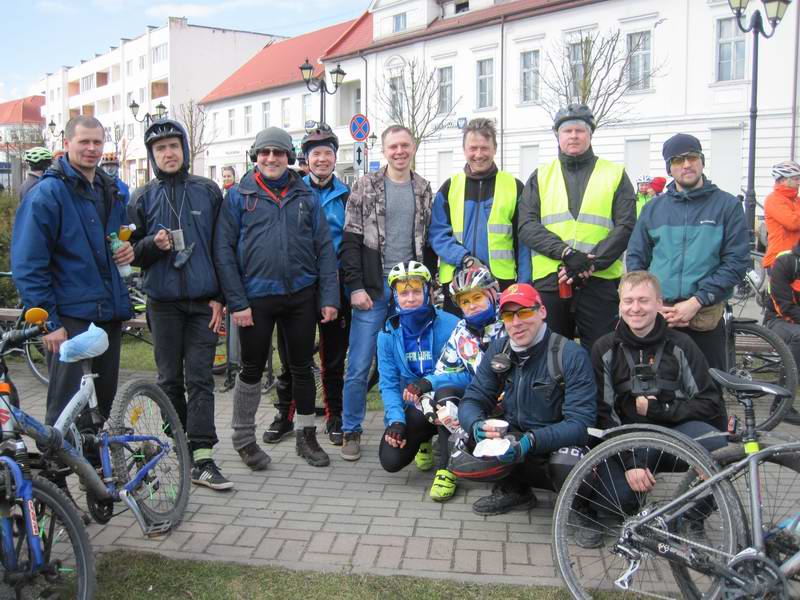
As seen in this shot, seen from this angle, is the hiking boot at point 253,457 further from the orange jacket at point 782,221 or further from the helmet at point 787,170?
the helmet at point 787,170

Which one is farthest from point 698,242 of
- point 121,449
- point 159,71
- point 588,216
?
point 159,71

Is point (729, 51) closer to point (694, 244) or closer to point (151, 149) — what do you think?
point (694, 244)

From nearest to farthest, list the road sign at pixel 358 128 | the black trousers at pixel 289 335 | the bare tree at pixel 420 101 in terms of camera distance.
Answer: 1. the black trousers at pixel 289 335
2. the road sign at pixel 358 128
3. the bare tree at pixel 420 101

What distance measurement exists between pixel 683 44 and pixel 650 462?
27011 millimetres

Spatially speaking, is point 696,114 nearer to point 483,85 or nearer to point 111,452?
point 483,85

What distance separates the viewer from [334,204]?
18.0ft

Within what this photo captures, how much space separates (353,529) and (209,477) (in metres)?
1.09

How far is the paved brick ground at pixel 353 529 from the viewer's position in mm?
3650

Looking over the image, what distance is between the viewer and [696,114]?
87.1ft

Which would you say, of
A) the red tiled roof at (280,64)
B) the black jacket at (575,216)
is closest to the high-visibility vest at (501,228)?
the black jacket at (575,216)

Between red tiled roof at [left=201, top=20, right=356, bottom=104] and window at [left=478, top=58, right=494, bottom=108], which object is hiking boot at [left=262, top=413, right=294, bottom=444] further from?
red tiled roof at [left=201, top=20, right=356, bottom=104]

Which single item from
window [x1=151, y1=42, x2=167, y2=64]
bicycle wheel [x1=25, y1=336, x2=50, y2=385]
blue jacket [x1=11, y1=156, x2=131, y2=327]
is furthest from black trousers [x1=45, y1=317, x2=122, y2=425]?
window [x1=151, y1=42, x2=167, y2=64]

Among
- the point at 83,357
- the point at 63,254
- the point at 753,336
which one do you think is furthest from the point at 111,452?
the point at 753,336

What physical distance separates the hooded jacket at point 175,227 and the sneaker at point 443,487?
70.7 inches
